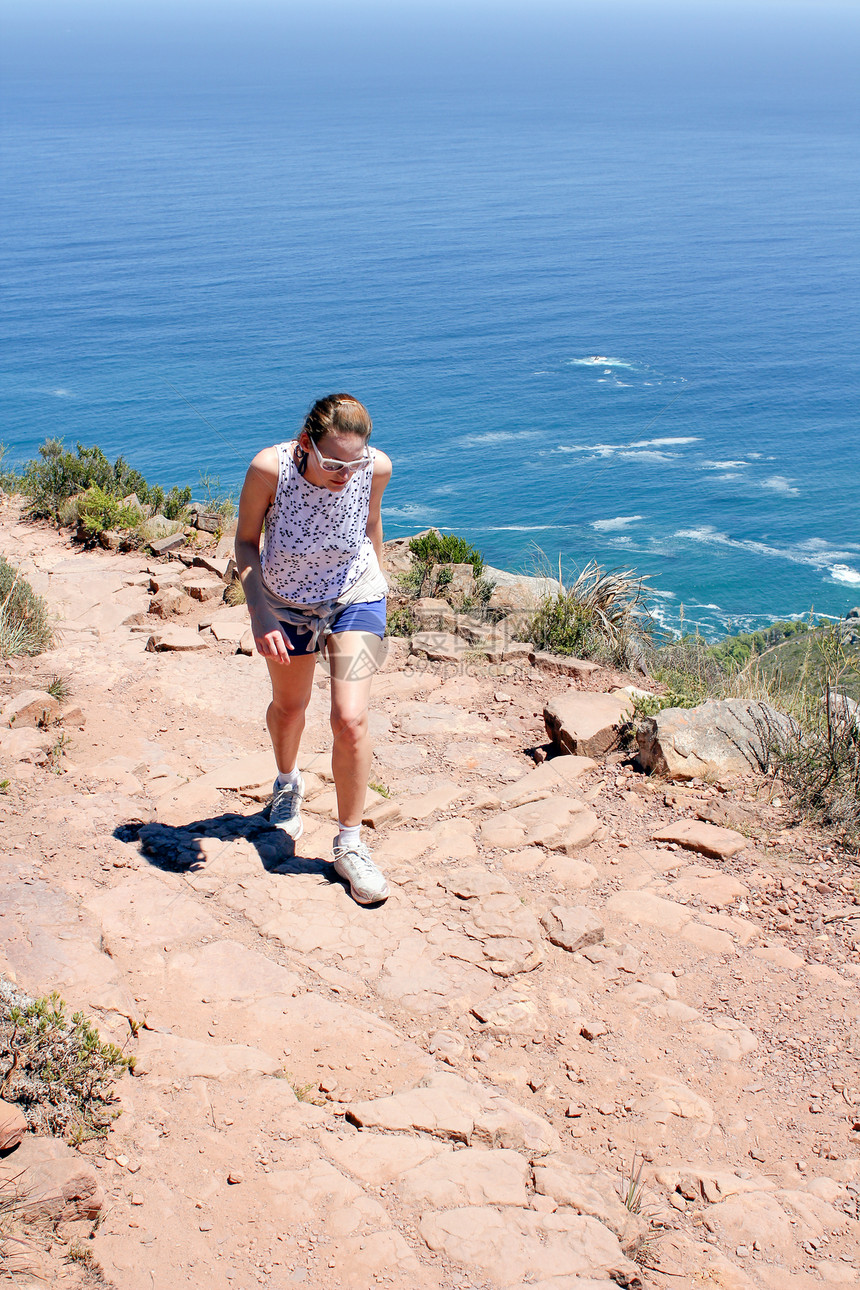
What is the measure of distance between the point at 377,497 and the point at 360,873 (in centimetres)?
149

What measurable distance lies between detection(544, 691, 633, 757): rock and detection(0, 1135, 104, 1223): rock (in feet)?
11.2

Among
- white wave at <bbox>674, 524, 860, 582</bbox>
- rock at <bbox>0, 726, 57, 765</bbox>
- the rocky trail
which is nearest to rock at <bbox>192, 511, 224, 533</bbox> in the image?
the rocky trail

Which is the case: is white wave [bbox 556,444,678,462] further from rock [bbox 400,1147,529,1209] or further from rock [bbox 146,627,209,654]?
rock [bbox 400,1147,529,1209]

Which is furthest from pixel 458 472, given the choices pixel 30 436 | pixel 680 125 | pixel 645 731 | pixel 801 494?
pixel 680 125

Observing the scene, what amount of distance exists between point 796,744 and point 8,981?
372 centimetres

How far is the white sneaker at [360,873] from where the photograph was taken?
3.69m

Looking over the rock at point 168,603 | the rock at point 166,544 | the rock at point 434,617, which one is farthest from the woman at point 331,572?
the rock at point 166,544

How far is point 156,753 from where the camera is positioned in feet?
16.6

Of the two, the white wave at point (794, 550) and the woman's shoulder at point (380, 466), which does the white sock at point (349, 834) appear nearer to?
the woman's shoulder at point (380, 466)

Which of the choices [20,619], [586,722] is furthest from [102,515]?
[586,722]

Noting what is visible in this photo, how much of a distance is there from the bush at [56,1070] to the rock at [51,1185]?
0.17m

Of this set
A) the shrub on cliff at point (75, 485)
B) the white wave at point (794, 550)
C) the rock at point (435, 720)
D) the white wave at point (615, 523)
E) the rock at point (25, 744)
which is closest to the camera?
the rock at point (25, 744)

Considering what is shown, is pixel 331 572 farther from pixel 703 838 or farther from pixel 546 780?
pixel 703 838

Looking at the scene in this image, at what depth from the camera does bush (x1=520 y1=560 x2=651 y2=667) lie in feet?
22.4
